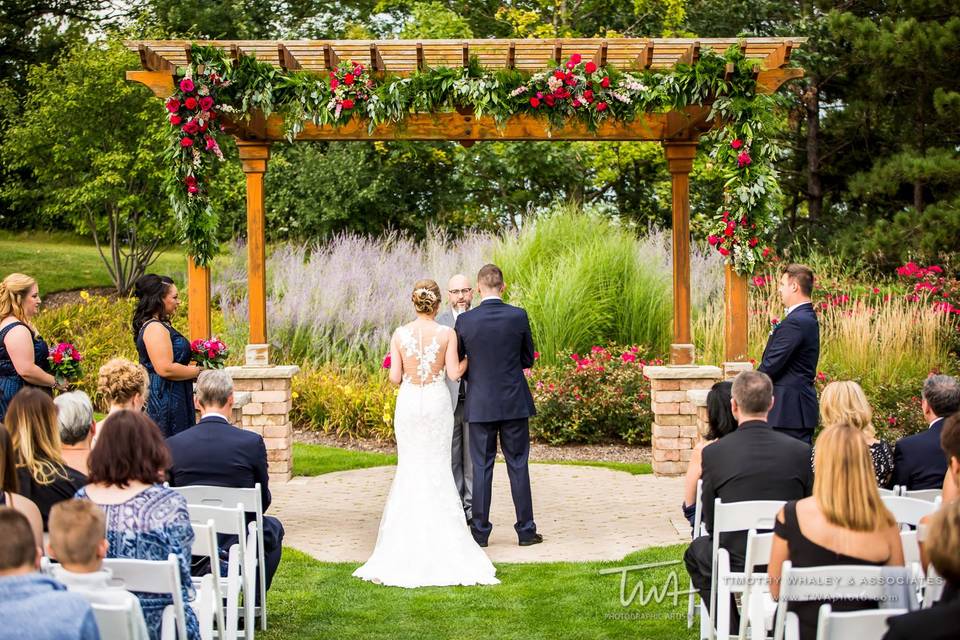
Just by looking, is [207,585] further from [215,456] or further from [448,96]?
[448,96]

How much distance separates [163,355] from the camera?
6.31 m

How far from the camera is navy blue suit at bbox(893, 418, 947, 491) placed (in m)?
4.66

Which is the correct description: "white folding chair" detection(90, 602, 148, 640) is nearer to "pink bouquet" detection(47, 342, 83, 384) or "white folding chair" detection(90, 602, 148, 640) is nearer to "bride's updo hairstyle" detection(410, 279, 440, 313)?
"bride's updo hairstyle" detection(410, 279, 440, 313)

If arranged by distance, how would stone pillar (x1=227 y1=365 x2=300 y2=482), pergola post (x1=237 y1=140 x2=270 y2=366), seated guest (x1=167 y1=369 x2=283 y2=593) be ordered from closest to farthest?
seated guest (x1=167 y1=369 x2=283 y2=593)
pergola post (x1=237 y1=140 x2=270 y2=366)
stone pillar (x1=227 y1=365 x2=300 y2=482)

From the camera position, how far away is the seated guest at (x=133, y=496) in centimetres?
367

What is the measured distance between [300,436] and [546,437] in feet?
8.27

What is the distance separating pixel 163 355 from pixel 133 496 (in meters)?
2.74

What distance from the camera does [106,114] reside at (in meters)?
16.3

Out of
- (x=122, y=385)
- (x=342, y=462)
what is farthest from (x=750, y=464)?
(x=342, y=462)

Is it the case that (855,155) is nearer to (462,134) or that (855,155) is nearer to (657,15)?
(657,15)

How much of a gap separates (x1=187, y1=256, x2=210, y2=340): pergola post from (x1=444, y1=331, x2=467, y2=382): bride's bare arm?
7.07 ft

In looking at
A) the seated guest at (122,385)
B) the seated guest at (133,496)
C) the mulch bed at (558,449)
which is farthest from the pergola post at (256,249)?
the seated guest at (133,496)

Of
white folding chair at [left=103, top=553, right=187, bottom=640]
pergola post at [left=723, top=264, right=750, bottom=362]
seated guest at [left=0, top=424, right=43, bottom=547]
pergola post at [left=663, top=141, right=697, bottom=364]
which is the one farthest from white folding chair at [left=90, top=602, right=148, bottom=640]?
pergola post at [left=663, top=141, right=697, bottom=364]

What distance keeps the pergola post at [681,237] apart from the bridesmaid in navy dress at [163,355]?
13.9ft
